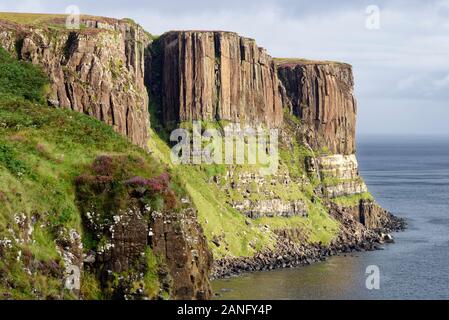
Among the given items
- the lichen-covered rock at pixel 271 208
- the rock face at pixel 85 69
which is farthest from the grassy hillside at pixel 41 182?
the lichen-covered rock at pixel 271 208

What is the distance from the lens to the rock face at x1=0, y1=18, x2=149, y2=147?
401 feet

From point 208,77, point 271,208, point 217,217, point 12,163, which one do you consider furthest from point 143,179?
point 208,77

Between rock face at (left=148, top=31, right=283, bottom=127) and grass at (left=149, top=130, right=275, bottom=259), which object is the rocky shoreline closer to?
grass at (left=149, top=130, right=275, bottom=259)

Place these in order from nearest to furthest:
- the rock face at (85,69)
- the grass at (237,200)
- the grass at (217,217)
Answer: the rock face at (85,69) < the grass at (217,217) < the grass at (237,200)

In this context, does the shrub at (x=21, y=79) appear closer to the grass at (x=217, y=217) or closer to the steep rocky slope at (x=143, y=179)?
the steep rocky slope at (x=143, y=179)

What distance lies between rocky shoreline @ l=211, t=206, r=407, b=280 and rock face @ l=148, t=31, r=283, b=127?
29331mm

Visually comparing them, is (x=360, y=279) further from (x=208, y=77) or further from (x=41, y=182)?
(x=41, y=182)

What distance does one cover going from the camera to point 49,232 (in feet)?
252

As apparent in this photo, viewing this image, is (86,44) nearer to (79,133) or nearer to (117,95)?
(117,95)

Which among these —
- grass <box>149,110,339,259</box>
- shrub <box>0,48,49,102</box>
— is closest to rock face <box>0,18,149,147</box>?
shrub <box>0,48,49,102</box>

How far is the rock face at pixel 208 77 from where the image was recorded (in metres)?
184

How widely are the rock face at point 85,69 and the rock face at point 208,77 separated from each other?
131 ft
